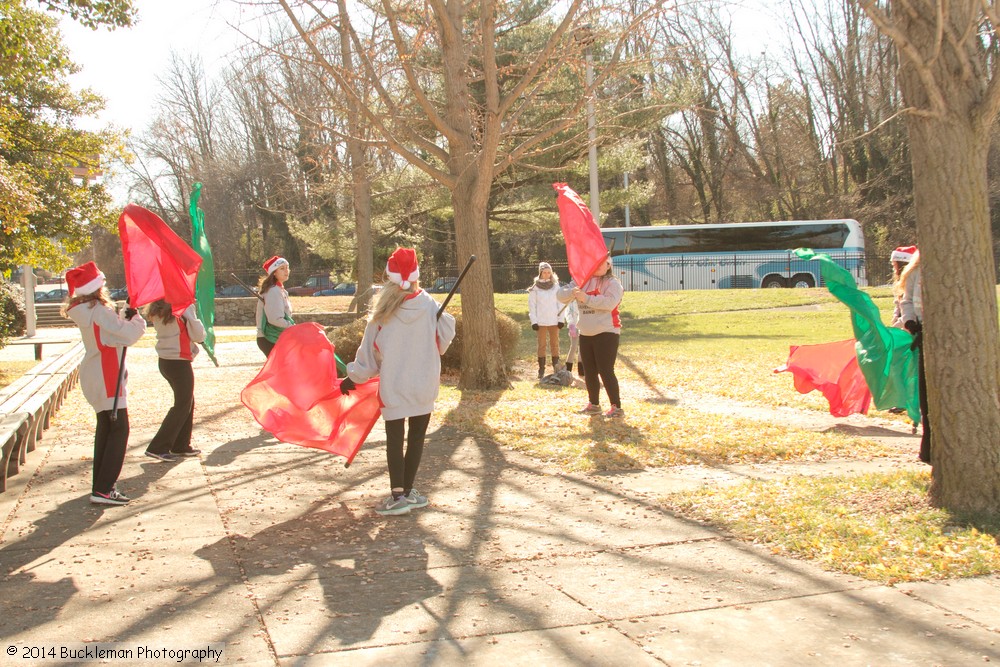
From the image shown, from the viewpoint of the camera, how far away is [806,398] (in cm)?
1084

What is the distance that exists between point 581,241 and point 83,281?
4.64 m

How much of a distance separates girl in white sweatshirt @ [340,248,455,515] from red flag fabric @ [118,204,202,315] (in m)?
2.00

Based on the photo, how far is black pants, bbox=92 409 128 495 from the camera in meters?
6.34

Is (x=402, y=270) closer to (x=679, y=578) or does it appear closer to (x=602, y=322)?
(x=679, y=578)

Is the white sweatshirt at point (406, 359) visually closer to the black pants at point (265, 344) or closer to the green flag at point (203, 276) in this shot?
the green flag at point (203, 276)

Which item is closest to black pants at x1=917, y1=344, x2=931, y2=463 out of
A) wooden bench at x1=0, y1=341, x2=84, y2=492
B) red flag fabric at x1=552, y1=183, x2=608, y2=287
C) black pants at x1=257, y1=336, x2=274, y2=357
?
red flag fabric at x1=552, y1=183, x2=608, y2=287

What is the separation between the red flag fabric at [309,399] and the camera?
690 centimetres

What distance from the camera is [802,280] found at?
127 ft

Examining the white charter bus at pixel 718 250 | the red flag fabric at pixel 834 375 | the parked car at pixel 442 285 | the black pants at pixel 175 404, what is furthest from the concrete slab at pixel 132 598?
the white charter bus at pixel 718 250

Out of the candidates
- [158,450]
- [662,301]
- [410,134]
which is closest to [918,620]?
[158,450]

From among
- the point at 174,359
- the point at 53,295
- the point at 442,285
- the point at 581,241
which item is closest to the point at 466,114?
the point at 581,241

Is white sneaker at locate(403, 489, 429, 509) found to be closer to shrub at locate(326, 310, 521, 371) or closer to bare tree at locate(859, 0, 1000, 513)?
bare tree at locate(859, 0, 1000, 513)

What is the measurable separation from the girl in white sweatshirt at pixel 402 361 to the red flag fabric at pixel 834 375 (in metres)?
4.67

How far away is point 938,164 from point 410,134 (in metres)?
7.32
